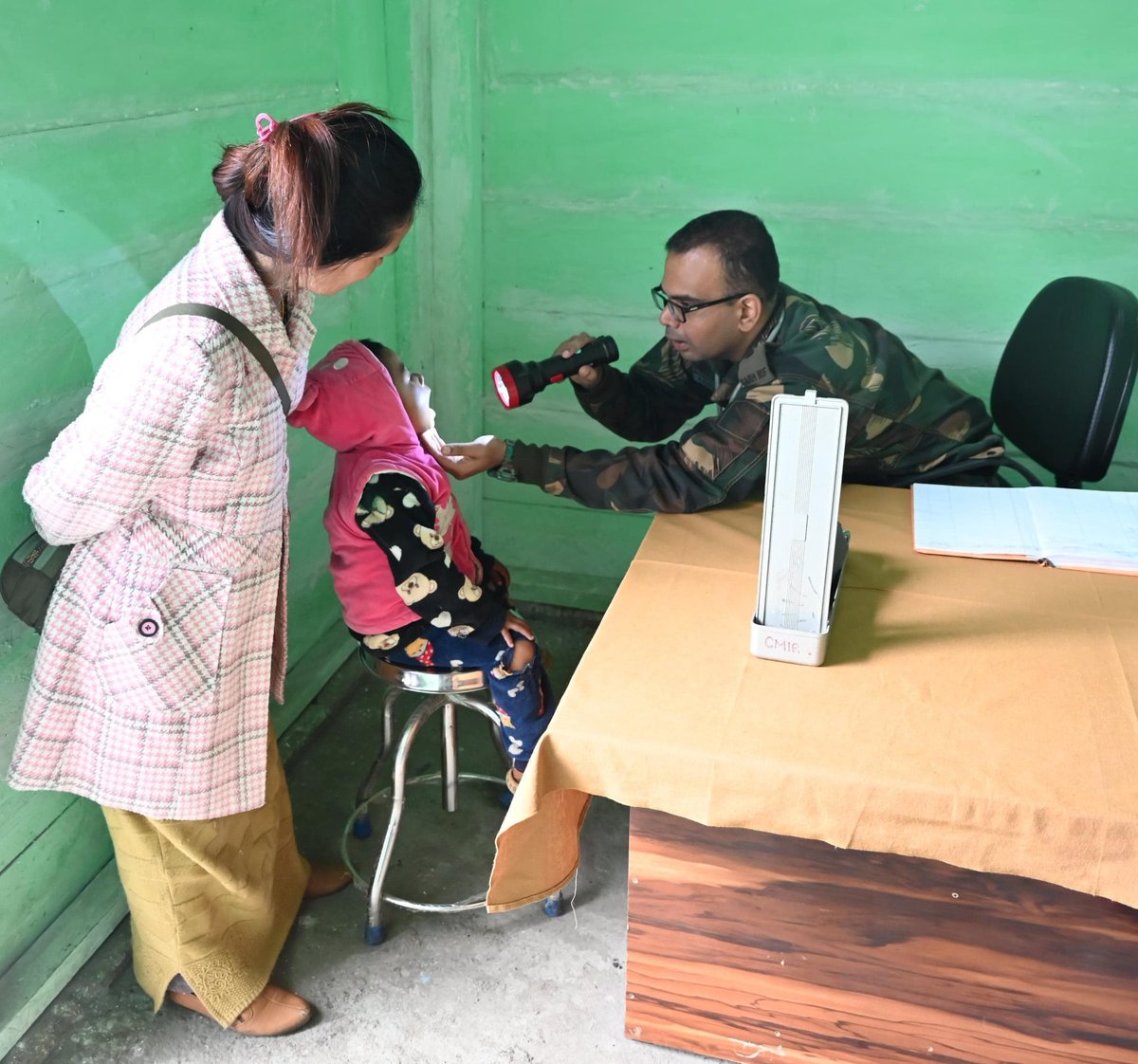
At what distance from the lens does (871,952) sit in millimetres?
1556

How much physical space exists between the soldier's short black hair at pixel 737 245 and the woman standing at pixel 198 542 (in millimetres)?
752

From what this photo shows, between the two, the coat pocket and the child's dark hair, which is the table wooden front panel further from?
the child's dark hair

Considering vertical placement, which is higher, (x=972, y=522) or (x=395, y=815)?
(x=972, y=522)

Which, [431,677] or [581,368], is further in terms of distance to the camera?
[581,368]

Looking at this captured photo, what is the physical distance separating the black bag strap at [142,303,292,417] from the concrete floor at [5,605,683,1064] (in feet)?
3.61

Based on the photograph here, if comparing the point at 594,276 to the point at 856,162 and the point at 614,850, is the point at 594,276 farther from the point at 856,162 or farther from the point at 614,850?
the point at 614,850

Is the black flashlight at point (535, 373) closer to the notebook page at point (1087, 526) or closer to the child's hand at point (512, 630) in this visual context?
the child's hand at point (512, 630)

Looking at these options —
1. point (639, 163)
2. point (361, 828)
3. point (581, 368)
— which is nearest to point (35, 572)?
point (361, 828)

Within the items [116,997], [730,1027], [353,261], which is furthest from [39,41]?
[730,1027]

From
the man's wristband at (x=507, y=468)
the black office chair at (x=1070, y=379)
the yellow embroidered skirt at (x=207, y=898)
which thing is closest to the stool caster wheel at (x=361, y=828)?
the yellow embroidered skirt at (x=207, y=898)

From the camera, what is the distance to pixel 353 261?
1495 millimetres

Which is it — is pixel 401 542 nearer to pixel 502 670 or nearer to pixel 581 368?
pixel 502 670

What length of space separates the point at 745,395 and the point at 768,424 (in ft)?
0.26

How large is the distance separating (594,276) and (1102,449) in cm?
132
